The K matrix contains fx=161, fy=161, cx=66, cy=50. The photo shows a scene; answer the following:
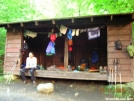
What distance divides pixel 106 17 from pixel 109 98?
3.19 meters

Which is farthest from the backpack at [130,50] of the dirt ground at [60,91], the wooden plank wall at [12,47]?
the wooden plank wall at [12,47]

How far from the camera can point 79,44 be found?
9664 millimetres

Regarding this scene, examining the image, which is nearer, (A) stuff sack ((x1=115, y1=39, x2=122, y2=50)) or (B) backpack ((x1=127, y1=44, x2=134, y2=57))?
(B) backpack ((x1=127, y1=44, x2=134, y2=57))

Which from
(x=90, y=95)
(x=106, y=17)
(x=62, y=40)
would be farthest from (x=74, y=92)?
(x=62, y=40)

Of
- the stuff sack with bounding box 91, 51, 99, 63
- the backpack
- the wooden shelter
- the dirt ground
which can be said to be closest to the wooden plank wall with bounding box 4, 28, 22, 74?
the wooden shelter

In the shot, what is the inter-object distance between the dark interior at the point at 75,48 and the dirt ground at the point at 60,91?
220cm

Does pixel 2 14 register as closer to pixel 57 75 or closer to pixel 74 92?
pixel 57 75

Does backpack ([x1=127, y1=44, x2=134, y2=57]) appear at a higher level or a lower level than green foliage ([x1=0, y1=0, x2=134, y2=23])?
lower

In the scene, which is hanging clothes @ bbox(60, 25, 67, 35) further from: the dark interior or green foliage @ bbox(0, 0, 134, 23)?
green foliage @ bbox(0, 0, 134, 23)

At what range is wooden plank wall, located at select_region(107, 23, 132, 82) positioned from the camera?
6.36 m

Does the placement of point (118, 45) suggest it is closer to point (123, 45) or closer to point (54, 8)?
point (123, 45)

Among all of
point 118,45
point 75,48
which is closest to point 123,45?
point 118,45

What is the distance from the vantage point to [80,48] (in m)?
9.62

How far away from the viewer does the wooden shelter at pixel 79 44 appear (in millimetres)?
6512
